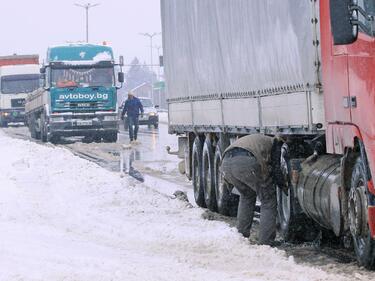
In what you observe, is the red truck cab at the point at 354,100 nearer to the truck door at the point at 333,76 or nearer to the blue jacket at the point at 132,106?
the truck door at the point at 333,76

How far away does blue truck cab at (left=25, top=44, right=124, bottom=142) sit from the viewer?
114ft

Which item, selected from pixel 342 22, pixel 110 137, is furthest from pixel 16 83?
pixel 342 22

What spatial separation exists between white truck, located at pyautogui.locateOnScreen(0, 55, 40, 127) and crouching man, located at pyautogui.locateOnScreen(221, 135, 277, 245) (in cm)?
4112

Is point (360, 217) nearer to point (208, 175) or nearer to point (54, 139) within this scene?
point (208, 175)

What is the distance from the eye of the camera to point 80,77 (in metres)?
34.8

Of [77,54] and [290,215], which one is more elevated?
[77,54]

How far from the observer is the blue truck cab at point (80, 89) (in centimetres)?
3478

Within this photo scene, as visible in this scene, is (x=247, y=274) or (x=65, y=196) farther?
(x=65, y=196)

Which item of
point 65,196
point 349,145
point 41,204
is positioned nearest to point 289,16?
point 349,145

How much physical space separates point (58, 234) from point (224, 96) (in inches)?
165

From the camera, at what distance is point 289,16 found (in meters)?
11.2

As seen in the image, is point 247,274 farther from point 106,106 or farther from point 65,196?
point 106,106

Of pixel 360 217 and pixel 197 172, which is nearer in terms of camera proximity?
pixel 360 217

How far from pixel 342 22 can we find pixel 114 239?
451 cm
